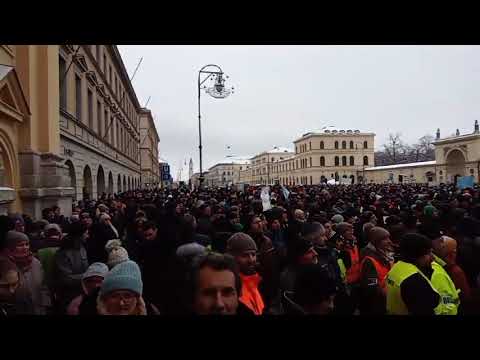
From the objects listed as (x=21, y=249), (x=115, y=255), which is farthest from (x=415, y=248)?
(x=21, y=249)

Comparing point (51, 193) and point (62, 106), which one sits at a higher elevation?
point (62, 106)

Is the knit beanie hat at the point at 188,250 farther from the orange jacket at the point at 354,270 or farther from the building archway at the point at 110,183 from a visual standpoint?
the building archway at the point at 110,183

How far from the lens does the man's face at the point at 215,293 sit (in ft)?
8.36

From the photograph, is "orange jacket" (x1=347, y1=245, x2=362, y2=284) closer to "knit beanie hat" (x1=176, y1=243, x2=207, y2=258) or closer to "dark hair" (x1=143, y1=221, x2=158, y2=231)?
"knit beanie hat" (x1=176, y1=243, x2=207, y2=258)

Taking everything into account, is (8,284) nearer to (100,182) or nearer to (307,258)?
(307,258)

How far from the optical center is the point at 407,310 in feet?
10.4

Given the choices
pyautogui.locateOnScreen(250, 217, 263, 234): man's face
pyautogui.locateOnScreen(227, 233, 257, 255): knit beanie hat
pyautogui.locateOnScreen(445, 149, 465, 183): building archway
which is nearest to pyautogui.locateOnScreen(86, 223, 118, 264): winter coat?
pyautogui.locateOnScreen(250, 217, 263, 234): man's face

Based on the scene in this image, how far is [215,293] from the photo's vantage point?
2625 mm

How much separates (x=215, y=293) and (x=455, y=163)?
5675 centimetres

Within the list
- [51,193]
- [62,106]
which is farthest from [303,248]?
[62,106]

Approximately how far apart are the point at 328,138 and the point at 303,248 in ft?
314
